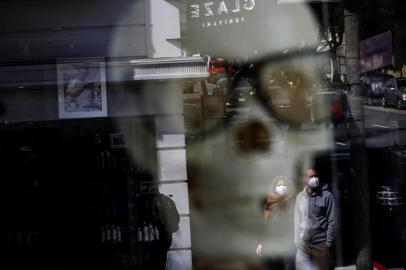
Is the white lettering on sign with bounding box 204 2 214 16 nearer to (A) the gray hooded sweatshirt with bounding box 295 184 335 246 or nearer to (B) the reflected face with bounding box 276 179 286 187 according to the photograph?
(B) the reflected face with bounding box 276 179 286 187

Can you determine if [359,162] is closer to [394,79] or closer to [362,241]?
[362,241]

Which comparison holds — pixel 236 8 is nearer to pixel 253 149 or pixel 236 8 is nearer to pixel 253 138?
pixel 253 149

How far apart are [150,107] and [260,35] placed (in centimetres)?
264

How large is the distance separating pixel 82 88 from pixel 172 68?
4.53ft

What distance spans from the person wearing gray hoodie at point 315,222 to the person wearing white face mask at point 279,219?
0.28 metres

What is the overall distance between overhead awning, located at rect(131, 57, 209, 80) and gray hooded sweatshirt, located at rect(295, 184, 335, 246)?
Result: 226cm

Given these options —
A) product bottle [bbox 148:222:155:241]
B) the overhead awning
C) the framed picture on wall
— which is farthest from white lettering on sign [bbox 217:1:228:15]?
product bottle [bbox 148:222:155:241]

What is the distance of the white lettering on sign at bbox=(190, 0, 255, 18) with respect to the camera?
8.48 meters

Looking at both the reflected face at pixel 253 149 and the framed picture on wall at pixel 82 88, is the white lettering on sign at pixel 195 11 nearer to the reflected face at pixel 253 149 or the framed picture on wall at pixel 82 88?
the reflected face at pixel 253 149

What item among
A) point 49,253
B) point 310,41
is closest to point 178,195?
point 49,253

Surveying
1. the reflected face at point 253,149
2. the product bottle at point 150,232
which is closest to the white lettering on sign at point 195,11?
the reflected face at point 253,149

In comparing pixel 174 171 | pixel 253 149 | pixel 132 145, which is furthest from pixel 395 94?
pixel 132 145

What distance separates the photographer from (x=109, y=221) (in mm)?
9156

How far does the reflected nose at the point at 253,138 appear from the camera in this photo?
1875 centimetres
